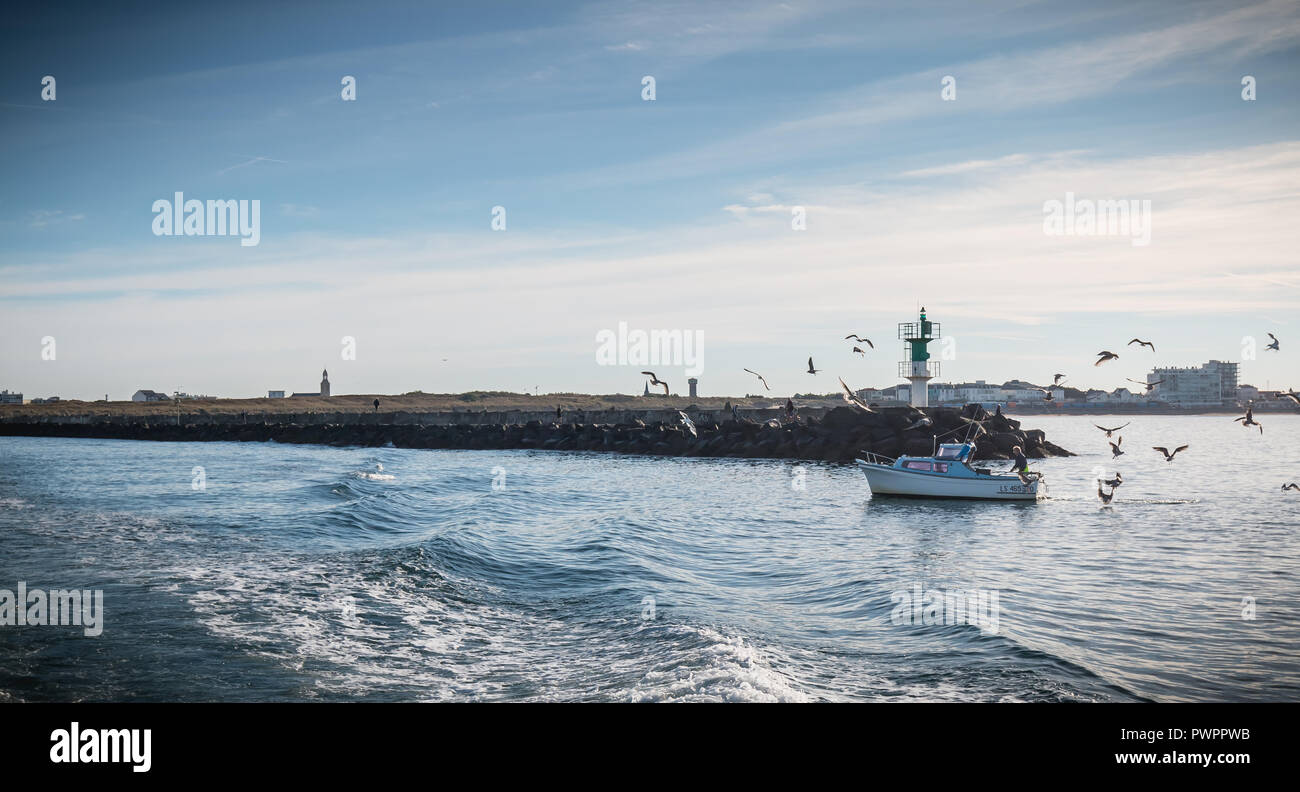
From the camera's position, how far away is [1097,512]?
28000 millimetres

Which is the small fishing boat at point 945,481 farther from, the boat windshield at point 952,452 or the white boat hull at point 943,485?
the boat windshield at point 952,452

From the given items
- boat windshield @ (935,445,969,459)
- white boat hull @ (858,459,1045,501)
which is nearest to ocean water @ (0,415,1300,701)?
white boat hull @ (858,459,1045,501)

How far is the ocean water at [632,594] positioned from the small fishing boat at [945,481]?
83 cm

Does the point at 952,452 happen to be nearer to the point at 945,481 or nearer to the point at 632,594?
the point at 945,481

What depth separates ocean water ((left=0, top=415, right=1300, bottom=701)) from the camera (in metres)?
9.38

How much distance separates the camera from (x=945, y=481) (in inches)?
1243

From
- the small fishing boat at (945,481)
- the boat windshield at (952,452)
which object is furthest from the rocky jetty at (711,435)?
the small fishing boat at (945,481)

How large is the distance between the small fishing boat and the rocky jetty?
5.86 m

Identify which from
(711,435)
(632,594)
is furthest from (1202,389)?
(632,594)

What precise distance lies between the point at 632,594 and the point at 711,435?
136 feet

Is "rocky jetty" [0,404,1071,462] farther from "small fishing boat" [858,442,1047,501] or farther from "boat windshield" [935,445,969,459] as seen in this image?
"small fishing boat" [858,442,1047,501]

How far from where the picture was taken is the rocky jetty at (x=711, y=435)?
4722cm
